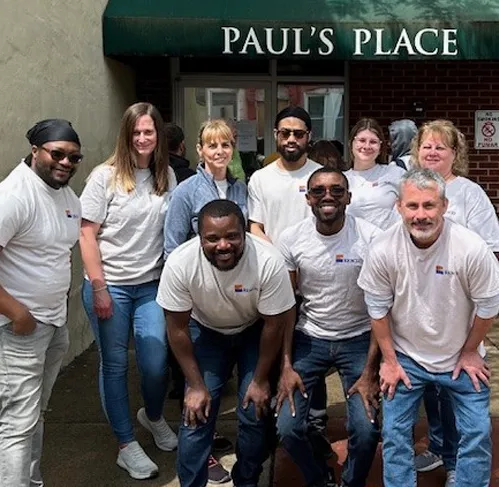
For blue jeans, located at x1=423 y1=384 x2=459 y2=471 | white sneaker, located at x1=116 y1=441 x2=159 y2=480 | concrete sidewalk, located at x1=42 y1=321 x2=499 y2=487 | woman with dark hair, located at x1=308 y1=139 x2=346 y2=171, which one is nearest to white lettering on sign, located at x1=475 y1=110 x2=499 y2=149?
concrete sidewalk, located at x1=42 y1=321 x2=499 y2=487

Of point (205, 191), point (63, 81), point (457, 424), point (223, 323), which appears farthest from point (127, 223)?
point (63, 81)

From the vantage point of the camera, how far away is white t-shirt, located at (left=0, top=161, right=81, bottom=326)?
2.95m

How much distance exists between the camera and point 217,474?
379 cm

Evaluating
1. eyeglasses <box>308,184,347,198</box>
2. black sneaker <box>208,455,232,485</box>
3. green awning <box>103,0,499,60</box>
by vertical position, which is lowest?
black sneaker <box>208,455,232,485</box>

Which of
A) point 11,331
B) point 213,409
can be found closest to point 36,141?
point 11,331

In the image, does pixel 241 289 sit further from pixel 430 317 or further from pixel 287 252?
pixel 430 317

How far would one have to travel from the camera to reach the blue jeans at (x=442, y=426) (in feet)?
11.7

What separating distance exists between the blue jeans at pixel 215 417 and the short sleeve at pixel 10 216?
103 cm

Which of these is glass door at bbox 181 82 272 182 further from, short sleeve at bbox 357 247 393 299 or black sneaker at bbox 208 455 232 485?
short sleeve at bbox 357 247 393 299

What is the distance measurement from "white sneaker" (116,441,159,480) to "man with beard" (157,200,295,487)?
421mm

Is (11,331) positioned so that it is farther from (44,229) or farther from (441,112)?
(441,112)

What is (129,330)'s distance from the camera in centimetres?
391

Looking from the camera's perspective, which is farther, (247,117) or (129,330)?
(247,117)

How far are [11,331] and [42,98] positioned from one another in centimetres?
262
